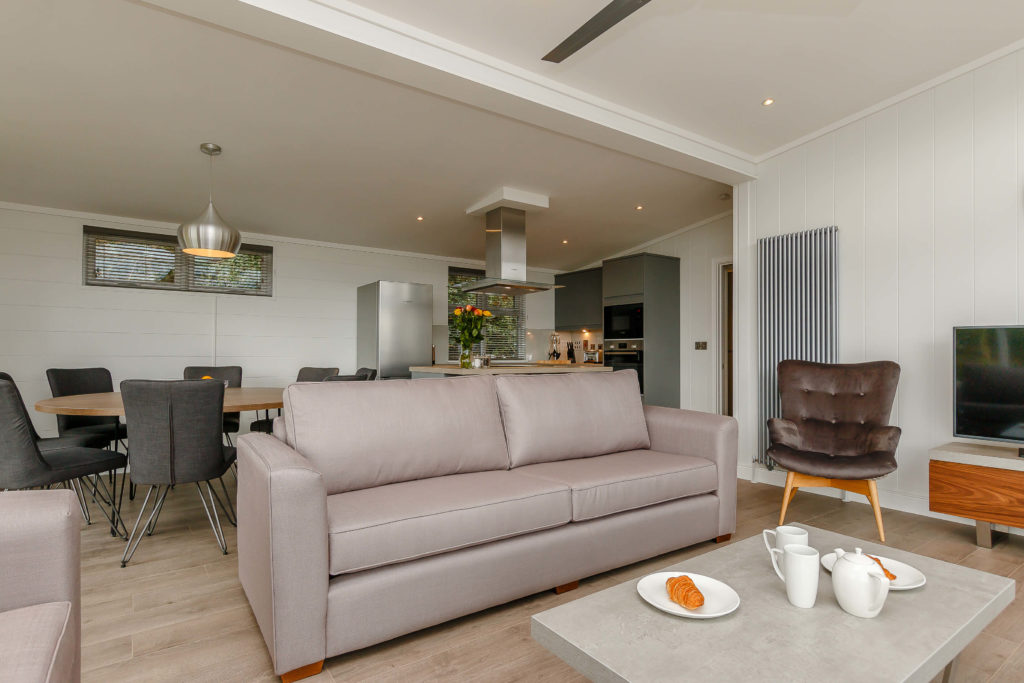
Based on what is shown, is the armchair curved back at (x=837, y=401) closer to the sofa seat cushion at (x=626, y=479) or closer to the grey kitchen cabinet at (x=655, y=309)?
the sofa seat cushion at (x=626, y=479)

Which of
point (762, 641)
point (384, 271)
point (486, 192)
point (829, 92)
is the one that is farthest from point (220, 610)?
point (384, 271)

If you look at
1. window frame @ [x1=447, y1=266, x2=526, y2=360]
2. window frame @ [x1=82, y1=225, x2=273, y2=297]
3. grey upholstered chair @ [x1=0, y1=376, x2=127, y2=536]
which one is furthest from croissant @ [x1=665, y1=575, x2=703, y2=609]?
window frame @ [x1=447, y1=266, x2=526, y2=360]

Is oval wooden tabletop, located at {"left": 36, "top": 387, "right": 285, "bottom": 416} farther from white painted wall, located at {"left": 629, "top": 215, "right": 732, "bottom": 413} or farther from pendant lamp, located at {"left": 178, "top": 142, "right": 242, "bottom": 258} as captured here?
white painted wall, located at {"left": 629, "top": 215, "right": 732, "bottom": 413}

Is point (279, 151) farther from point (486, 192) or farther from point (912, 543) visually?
point (912, 543)

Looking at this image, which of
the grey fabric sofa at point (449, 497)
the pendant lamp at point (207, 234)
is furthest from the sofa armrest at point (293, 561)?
the pendant lamp at point (207, 234)

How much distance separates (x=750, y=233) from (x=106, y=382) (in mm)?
5747

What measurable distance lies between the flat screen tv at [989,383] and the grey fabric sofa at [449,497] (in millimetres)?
1437

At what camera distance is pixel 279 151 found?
3764 millimetres

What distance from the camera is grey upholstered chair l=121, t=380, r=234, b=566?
102 inches

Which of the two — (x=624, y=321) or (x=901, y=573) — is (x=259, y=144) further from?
(x=624, y=321)

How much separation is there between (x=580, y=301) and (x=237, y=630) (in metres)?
6.30

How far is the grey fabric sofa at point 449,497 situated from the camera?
163 cm

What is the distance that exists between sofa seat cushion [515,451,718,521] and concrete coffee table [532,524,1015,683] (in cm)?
80

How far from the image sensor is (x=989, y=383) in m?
→ 2.88
